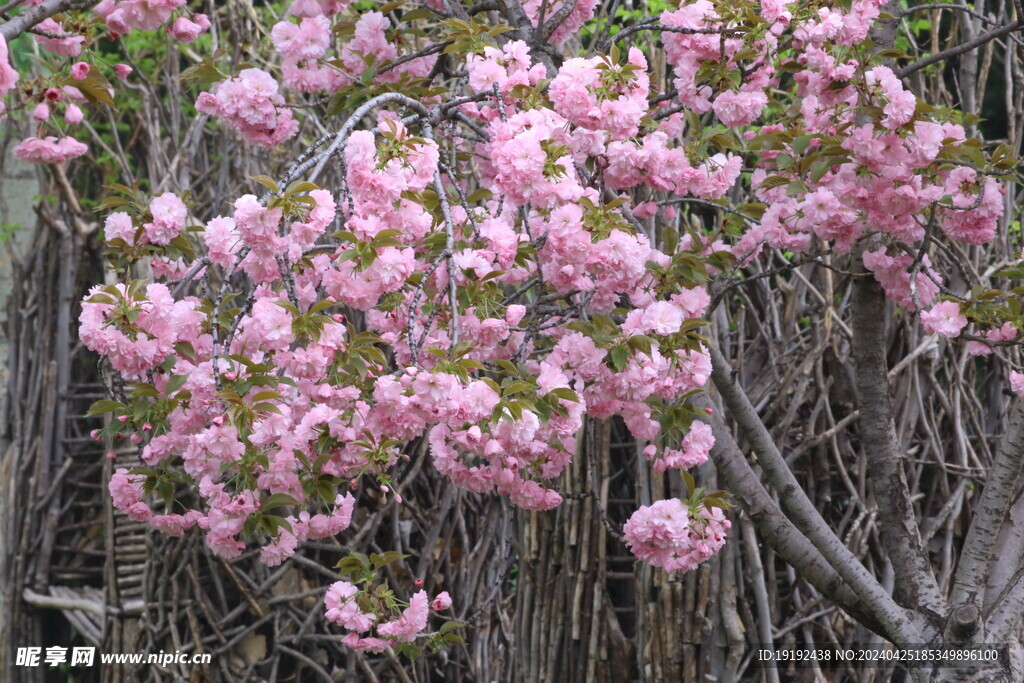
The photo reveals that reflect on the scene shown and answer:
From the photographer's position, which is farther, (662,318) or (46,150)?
(46,150)

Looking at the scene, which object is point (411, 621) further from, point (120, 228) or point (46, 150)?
point (46, 150)

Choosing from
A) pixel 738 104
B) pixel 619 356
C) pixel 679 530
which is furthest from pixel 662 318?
pixel 738 104

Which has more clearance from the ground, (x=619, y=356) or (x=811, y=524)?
(x=619, y=356)

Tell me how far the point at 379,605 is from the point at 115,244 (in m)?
0.78

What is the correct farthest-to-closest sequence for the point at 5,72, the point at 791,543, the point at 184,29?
1. the point at 184,29
2. the point at 791,543
3. the point at 5,72

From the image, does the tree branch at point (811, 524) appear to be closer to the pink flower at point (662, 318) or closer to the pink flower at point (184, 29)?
the pink flower at point (662, 318)

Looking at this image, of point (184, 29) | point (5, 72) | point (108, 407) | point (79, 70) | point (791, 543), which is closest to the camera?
point (5, 72)

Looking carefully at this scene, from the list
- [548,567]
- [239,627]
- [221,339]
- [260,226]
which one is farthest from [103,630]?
[260,226]

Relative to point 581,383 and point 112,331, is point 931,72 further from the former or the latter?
point 112,331

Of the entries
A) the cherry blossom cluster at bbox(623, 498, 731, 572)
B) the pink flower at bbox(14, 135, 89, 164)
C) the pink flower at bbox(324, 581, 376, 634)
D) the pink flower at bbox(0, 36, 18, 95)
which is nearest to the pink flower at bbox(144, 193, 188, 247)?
the pink flower at bbox(0, 36, 18, 95)

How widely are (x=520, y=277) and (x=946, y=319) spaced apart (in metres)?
0.82

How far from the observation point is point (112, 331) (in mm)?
1433

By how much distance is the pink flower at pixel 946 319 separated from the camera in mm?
1791

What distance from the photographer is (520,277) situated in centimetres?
184
